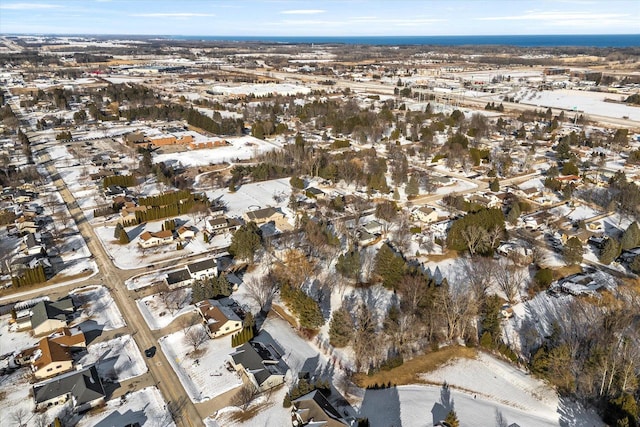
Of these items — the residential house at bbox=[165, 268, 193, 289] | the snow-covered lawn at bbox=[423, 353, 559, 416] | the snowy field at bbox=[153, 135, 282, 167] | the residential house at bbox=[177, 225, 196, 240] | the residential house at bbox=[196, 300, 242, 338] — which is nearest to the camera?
the snow-covered lawn at bbox=[423, 353, 559, 416]

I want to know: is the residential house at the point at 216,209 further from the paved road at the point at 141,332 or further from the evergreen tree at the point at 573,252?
the evergreen tree at the point at 573,252

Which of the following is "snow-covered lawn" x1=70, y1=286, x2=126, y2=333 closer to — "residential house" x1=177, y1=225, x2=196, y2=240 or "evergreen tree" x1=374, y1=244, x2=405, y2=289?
"residential house" x1=177, y1=225, x2=196, y2=240

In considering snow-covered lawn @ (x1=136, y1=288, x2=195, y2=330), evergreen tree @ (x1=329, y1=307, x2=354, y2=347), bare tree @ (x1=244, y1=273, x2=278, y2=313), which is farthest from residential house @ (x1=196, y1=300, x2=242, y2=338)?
evergreen tree @ (x1=329, y1=307, x2=354, y2=347)

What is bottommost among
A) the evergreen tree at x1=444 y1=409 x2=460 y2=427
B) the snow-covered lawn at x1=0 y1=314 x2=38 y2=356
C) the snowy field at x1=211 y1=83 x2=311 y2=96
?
the snow-covered lawn at x1=0 y1=314 x2=38 y2=356

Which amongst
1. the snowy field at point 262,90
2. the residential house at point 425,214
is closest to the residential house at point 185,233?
the residential house at point 425,214

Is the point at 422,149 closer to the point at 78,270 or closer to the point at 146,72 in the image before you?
the point at 78,270

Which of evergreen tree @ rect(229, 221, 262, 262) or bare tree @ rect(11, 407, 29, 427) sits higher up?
evergreen tree @ rect(229, 221, 262, 262)

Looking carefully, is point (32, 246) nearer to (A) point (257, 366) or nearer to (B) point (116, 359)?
(B) point (116, 359)

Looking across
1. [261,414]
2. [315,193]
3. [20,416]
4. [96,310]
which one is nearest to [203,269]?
[96,310]

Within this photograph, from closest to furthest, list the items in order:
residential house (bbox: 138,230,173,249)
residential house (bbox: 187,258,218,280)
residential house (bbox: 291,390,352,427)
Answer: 1. residential house (bbox: 291,390,352,427)
2. residential house (bbox: 187,258,218,280)
3. residential house (bbox: 138,230,173,249)
